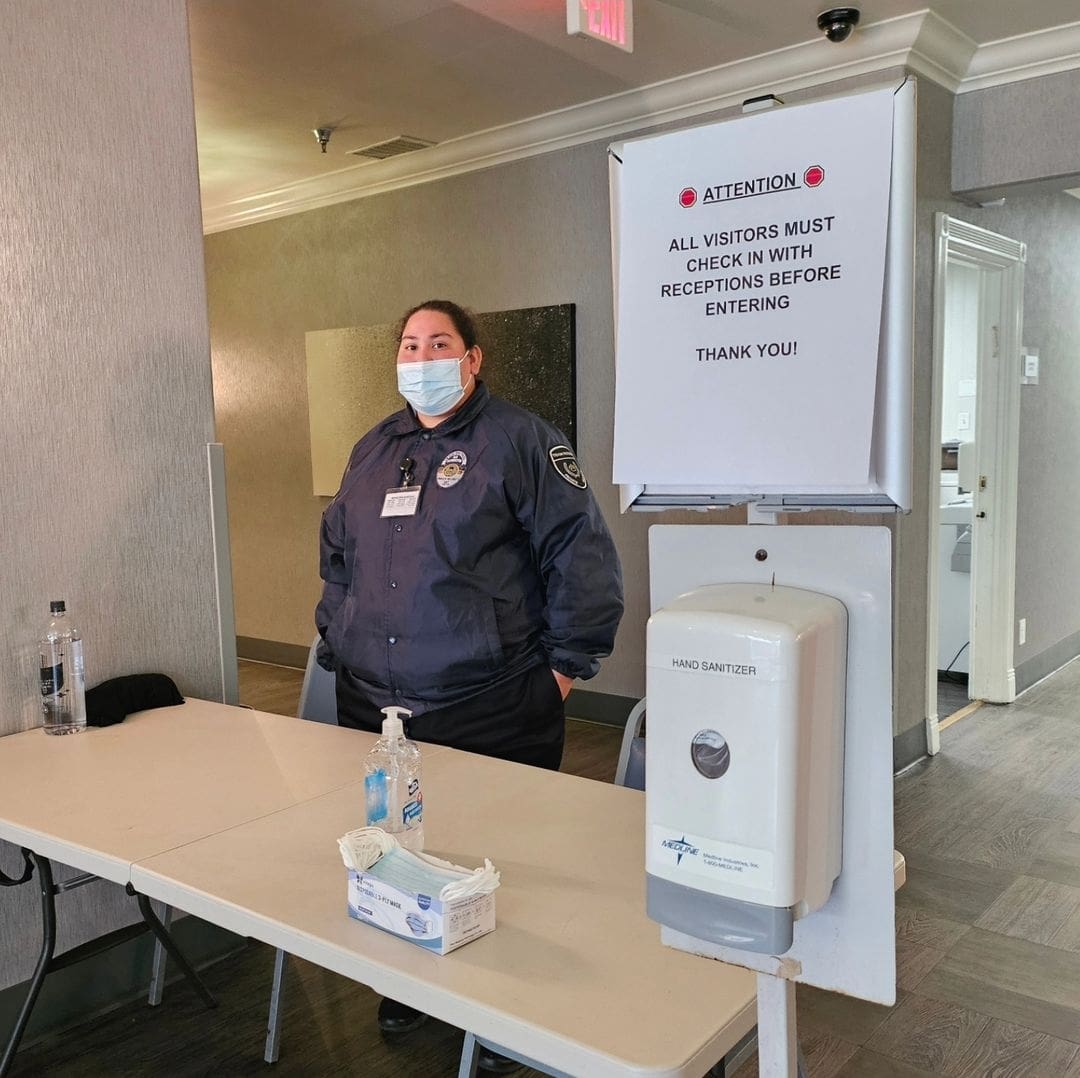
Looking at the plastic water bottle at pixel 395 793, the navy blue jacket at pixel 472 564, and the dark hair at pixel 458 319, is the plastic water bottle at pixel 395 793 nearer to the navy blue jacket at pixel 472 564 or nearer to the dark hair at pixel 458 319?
the navy blue jacket at pixel 472 564

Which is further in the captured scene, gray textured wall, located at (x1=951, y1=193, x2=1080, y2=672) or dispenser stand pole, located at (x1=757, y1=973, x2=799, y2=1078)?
gray textured wall, located at (x1=951, y1=193, x2=1080, y2=672)

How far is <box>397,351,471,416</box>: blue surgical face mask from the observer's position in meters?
2.24

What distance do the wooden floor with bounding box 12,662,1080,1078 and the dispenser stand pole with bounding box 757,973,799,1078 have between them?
150 cm

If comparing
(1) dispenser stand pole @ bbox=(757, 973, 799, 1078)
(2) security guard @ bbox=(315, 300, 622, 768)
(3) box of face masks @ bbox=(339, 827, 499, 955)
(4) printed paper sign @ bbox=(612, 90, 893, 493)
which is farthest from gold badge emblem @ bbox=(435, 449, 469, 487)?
(1) dispenser stand pole @ bbox=(757, 973, 799, 1078)

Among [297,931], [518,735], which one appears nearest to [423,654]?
[518,735]

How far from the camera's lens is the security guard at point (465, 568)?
211cm

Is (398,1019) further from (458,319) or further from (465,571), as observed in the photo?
(458,319)

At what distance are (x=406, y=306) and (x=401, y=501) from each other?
3343 millimetres

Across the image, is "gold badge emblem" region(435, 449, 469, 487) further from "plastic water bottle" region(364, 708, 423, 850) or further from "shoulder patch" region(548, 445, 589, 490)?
"plastic water bottle" region(364, 708, 423, 850)

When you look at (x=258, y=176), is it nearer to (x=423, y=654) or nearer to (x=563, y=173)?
(x=563, y=173)

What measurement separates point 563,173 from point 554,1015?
13.7 feet

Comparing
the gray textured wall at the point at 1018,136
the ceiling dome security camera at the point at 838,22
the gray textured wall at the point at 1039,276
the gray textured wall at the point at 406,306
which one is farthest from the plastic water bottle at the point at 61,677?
the gray textured wall at the point at 1018,136

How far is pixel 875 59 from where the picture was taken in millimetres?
3695

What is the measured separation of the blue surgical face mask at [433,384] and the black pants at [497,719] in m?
0.62
